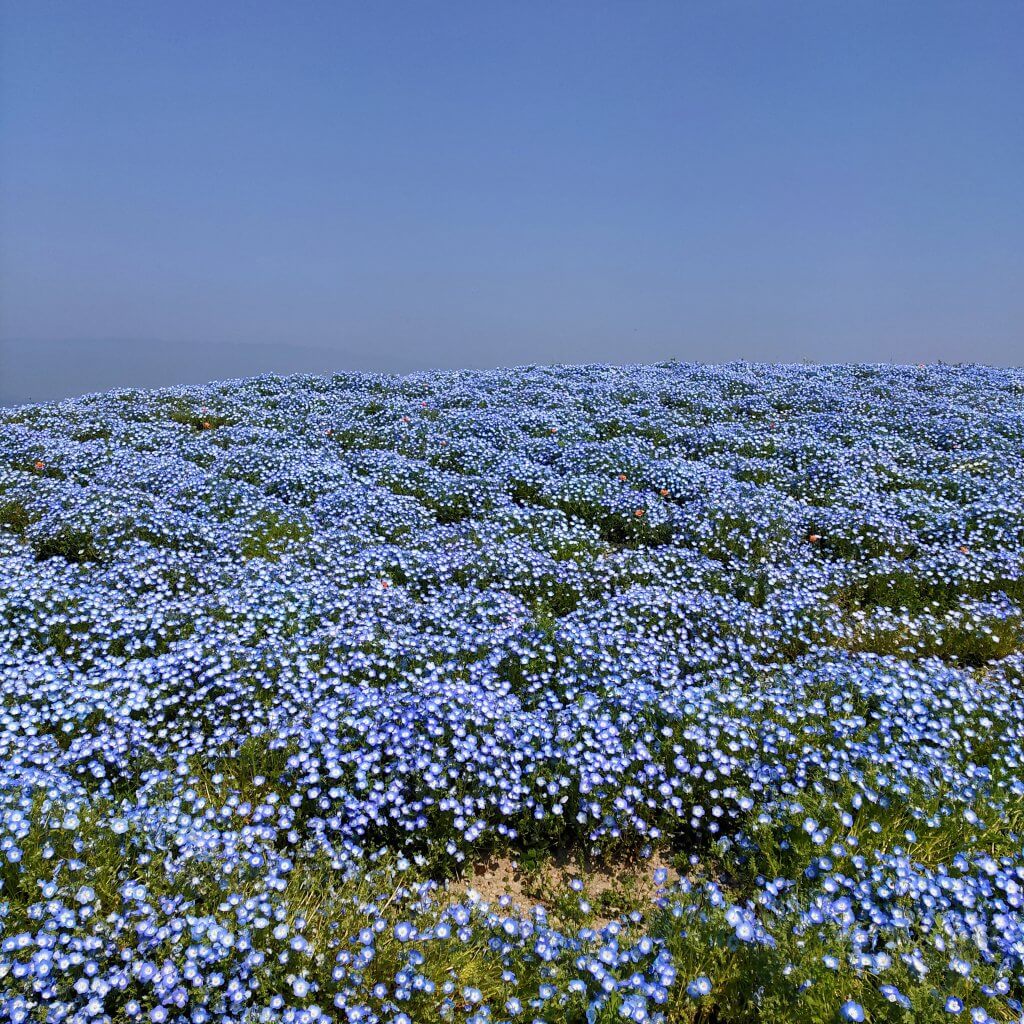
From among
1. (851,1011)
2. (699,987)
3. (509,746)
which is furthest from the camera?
(509,746)

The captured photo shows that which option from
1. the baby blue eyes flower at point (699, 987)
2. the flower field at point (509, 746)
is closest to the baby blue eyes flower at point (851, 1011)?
the flower field at point (509, 746)

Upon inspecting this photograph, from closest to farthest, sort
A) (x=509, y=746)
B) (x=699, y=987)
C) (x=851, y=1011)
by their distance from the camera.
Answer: (x=851, y=1011), (x=699, y=987), (x=509, y=746)

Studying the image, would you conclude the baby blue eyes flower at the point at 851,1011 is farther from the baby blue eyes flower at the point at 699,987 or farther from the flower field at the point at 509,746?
the baby blue eyes flower at the point at 699,987

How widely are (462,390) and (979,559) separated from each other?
11.0 m

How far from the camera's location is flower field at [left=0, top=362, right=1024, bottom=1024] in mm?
2906

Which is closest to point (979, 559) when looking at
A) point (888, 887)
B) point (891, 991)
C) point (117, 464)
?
point (888, 887)

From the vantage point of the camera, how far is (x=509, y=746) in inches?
171

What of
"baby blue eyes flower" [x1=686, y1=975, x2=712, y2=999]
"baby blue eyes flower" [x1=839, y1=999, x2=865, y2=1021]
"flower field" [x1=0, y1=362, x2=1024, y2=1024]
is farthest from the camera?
"flower field" [x1=0, y1=362, x2=1024, y2=1024]

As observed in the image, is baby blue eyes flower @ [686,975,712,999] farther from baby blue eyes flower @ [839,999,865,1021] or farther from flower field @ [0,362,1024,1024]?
baby blue eyes flower @ [839,999,865,1021]

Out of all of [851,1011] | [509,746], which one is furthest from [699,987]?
[509,746]

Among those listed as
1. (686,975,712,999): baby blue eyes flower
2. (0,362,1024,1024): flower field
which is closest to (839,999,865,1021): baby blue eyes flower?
(0,362,1024,1024): flower field

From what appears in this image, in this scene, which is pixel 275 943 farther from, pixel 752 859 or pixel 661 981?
pixel 752 859

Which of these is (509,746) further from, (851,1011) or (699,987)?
(851,1011)

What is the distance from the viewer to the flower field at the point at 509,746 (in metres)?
2.91
